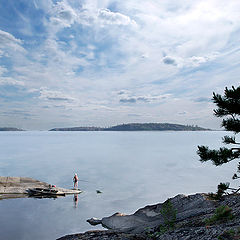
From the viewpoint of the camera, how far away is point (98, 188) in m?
43.7

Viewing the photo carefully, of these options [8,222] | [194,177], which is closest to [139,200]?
[8,222]

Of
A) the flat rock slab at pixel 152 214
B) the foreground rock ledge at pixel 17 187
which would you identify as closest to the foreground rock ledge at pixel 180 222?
the flat rock slab at pixel 152 214

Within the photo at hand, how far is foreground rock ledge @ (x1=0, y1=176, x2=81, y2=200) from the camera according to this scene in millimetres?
35497

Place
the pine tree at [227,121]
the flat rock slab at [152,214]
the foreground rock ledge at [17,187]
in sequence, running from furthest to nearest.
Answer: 1. the foreground rock ledge at [17,187]
2. the flat rock slab at [152,214]
3. the pine tree at [227,121]

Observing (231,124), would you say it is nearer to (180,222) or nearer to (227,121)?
(227,121)

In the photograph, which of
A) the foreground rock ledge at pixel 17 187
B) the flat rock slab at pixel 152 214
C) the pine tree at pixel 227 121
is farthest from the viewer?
the foreground rock ledge at pixel 17 187

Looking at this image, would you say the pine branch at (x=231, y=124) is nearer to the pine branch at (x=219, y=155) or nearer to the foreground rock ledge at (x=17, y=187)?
the pine branch at (x=219, y=155)

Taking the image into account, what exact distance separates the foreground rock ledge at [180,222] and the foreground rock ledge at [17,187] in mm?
15579

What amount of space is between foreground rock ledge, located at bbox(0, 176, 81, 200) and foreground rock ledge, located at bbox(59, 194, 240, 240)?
1558 centimetres

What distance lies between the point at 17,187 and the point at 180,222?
100 feet

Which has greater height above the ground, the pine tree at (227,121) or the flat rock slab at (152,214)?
the pine tree at (227,121)

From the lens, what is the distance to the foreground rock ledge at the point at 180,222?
10.5 meters

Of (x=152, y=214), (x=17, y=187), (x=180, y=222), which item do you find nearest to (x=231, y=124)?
(x=180, y=222)

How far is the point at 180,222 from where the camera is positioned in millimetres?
15086
